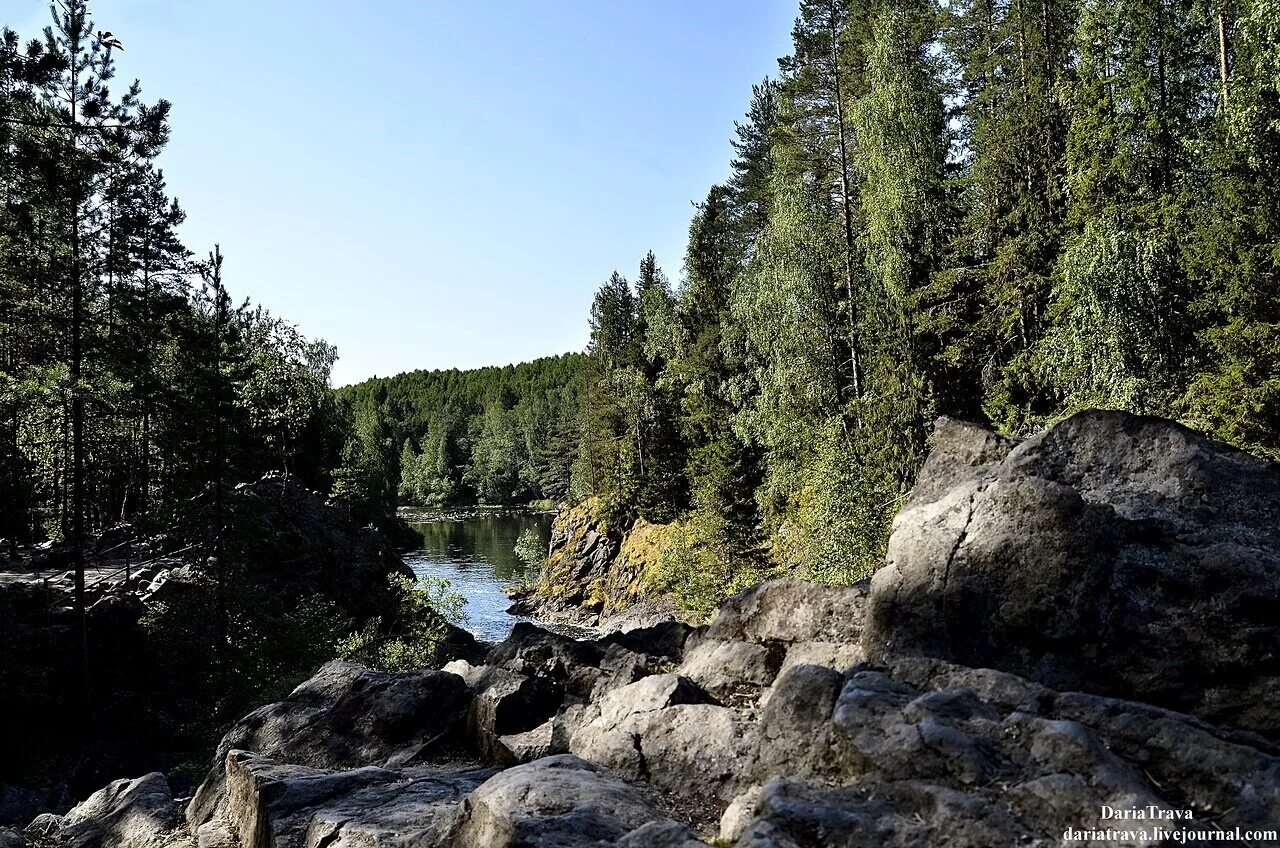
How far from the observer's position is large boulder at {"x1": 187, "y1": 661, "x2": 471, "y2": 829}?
899cm

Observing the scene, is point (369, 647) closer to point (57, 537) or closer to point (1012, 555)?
point (1012, 555)

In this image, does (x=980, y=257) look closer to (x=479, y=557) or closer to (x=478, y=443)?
(x=479, y=557)

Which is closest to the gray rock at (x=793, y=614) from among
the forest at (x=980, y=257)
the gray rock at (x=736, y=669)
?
the gray rock at (x=736, y=669)

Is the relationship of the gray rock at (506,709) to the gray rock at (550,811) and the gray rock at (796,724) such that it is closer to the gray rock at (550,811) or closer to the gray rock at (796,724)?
the gray rock at (550,811)

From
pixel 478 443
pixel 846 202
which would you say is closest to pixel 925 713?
pixel 846 202

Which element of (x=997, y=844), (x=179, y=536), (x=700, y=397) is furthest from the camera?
(x=700, y=397)

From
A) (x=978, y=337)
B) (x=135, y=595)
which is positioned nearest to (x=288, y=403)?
(x=135, y=595)

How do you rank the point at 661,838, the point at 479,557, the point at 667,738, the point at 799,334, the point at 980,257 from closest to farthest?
the point at 661,838 < the point at 667,738 < the point at 980,257 < the point at 799,334 < the point at 479,557

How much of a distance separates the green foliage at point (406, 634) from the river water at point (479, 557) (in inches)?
237

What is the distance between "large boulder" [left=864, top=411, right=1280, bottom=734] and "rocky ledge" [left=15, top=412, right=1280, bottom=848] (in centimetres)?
2

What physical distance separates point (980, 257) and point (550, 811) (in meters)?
24.3

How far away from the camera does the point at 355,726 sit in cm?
959

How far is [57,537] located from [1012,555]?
147 feet

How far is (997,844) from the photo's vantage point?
3574 millimetres
